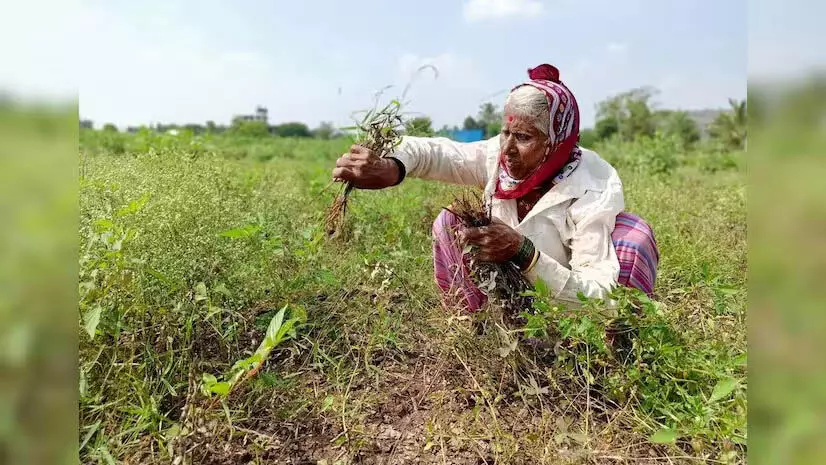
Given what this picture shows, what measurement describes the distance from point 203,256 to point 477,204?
0.98 m

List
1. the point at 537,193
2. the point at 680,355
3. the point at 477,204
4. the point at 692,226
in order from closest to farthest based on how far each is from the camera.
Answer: the point at 680,355 → the point at 477,204 → the point at 537,193 → the point at 692,226

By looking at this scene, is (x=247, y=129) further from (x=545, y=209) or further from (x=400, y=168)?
(x=545, y=209)

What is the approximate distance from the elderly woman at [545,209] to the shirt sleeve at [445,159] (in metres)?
0.02

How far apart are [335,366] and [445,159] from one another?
0.96 meters

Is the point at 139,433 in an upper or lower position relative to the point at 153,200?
lower

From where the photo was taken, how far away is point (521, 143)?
200 centimetres

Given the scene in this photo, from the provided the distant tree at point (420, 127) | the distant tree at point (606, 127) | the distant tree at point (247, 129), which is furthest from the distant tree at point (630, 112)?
the distant tree at point (420, 127)

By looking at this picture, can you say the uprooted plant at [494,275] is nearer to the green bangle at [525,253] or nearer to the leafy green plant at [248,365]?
the green bangle at [525,253]

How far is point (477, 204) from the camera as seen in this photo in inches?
76.8

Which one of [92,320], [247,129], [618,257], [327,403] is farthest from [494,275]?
[247,129]

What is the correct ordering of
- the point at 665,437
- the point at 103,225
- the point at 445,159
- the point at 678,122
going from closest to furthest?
the point at 665,437 → the point at 103,225 → the point at 445,159 → the point at 678,122

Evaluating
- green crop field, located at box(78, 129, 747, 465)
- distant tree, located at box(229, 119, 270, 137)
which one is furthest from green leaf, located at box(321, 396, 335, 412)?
distant tree, located at box(229, 119, 270, 137)
